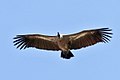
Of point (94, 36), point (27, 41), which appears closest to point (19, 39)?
point (27, 41)

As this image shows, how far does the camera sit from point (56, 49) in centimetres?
5109

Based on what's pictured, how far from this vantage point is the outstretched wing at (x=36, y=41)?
5141 cm

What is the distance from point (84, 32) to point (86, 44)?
59 cm

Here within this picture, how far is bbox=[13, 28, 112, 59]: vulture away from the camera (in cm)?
5041

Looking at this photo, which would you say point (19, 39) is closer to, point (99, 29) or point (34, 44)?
point (34, 44)

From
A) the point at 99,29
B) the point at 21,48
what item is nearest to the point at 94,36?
the point at 99,29

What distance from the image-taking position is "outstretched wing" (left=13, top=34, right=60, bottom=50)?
169 ft

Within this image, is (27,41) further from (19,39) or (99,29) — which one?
(99,29)

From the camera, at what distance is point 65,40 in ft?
166

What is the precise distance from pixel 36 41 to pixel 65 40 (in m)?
1.97

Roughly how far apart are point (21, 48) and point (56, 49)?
181cm

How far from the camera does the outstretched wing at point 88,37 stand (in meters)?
50.9

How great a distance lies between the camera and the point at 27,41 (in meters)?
51.9

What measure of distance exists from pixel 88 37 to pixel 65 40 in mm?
1424
